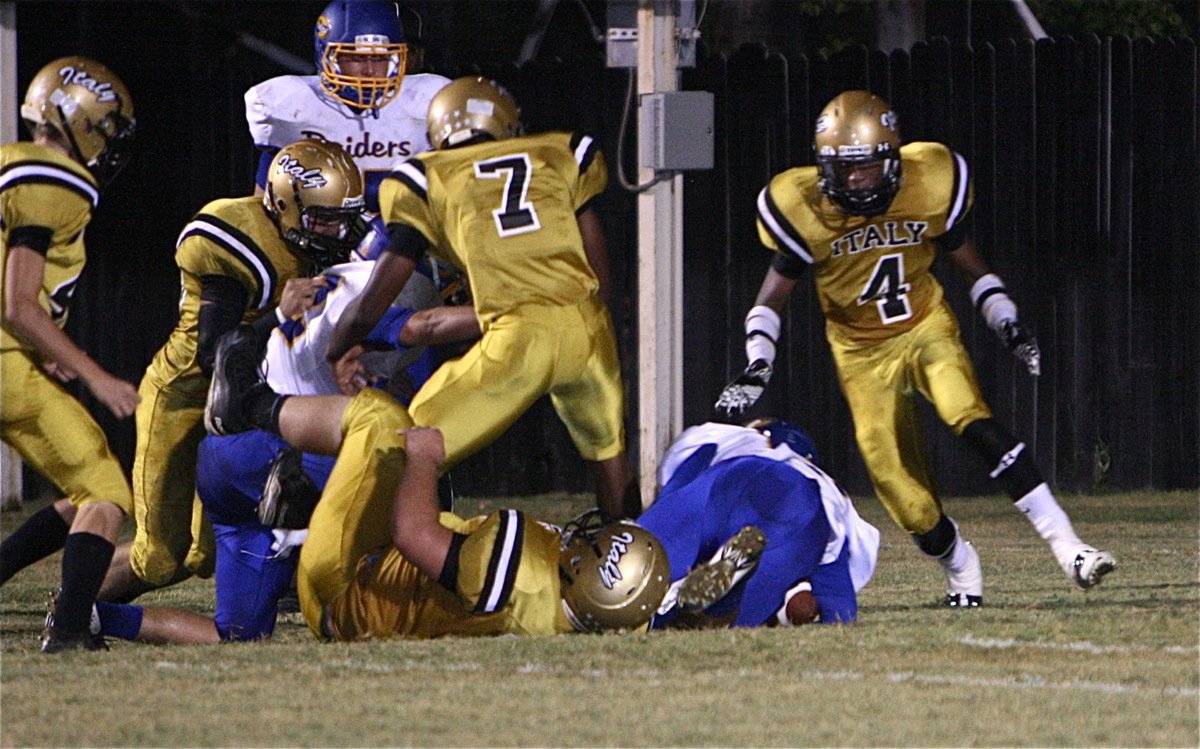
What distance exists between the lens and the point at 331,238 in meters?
6.32

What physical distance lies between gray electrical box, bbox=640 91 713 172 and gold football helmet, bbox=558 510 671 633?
3.27 meters

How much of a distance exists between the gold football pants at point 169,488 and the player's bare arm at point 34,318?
0.83m

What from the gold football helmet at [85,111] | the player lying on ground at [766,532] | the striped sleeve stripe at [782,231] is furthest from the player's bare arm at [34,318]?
the striped sleeve stripe at [782,231]

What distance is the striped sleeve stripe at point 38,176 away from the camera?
5641 millimetres

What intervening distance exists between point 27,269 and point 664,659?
212cm

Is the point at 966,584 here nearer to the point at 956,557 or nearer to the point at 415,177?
the point at 956,557

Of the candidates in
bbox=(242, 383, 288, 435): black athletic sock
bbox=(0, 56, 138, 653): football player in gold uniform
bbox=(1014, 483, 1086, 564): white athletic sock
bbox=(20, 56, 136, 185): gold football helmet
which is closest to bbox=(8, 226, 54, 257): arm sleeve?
bbox=(0, 56, 138, 653): football player in gold uniform

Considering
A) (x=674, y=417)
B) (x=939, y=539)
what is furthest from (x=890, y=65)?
(x=939, y=539)

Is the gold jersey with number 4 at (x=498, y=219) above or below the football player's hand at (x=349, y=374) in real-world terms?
above

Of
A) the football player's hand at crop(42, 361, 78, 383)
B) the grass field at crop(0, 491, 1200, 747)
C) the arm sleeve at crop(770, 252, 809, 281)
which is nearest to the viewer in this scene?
the grass field at crop(0, 491, 1200, 747)

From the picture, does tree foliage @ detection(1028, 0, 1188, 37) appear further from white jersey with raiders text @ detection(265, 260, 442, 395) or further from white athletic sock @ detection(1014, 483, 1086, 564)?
white jersey with raiders text @ detection(265, 260, 442, 395)

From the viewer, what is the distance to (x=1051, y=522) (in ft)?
21.0

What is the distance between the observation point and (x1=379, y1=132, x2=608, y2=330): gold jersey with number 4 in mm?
5801

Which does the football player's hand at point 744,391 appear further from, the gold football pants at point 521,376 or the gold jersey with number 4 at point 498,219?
the gold jersey with number 4 at point 498,219
